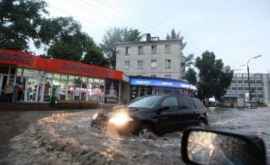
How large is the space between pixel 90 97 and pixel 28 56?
890cm

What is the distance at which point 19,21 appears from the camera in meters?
38.0

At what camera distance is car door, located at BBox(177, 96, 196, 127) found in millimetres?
8805

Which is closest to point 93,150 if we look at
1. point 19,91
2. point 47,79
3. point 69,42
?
point 19,91

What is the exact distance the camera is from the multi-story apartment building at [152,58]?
43688mm

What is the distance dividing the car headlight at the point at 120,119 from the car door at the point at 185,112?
2.02 m

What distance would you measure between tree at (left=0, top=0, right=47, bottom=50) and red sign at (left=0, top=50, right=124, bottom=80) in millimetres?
16669

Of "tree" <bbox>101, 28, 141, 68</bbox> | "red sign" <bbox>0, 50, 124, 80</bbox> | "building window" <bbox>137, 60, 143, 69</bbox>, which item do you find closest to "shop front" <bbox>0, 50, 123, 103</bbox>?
"red sign" <bbox>0, 50, 124, 80</bbox>

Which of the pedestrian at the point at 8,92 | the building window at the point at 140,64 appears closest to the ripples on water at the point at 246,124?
the pedestrian at the point at 8,92

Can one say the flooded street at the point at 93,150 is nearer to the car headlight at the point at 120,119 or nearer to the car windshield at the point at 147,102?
the car headlight at the point at 120,119

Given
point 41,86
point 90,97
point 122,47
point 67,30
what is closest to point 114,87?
point 90,97

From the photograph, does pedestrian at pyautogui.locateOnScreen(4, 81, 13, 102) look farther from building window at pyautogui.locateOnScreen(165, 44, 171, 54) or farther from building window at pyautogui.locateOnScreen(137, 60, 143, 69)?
building window at pyautogui.locateOnScreen(165, 44, 171, 54)

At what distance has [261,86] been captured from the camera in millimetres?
127125

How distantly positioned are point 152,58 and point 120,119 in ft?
124

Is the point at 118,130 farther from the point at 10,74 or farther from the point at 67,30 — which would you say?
the point at 67,30
